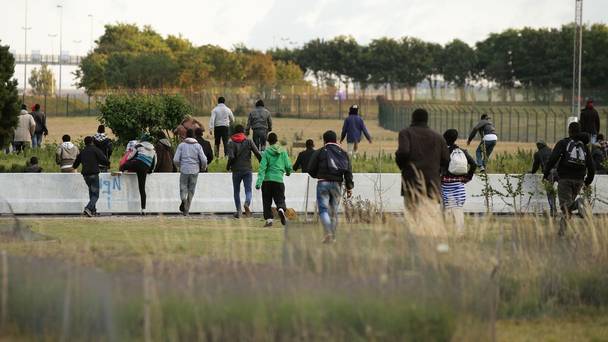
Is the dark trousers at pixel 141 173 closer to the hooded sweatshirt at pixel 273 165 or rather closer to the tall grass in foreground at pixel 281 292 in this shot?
the hooded sweatshirt at pixel 273 165

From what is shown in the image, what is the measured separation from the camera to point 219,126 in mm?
31422

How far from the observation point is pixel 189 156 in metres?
23.4

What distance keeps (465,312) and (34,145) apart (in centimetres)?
2578

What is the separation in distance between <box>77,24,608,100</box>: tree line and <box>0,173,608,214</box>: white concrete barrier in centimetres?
7006

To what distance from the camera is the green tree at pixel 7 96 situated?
27969 mm

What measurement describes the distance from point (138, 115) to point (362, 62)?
394 feet

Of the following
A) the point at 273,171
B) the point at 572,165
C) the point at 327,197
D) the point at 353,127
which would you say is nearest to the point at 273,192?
the point at 273,171

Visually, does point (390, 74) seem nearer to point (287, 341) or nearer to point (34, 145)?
point (34, 145)

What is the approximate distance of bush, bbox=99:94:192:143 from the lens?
34.1 metres

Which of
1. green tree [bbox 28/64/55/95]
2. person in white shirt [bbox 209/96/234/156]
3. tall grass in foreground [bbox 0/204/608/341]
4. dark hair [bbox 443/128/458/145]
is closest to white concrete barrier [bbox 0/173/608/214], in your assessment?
person in white shirt [bbox 209/96/234/156]

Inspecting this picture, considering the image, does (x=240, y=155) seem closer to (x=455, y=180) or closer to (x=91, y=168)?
(x=91, y=168)

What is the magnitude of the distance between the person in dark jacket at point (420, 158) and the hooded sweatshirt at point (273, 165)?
452cm

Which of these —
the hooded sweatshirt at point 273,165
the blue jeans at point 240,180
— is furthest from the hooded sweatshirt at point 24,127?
the hooded sweatshirt at point 273,165

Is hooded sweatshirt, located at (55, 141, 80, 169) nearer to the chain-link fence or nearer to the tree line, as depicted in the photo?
the chain-link fence
